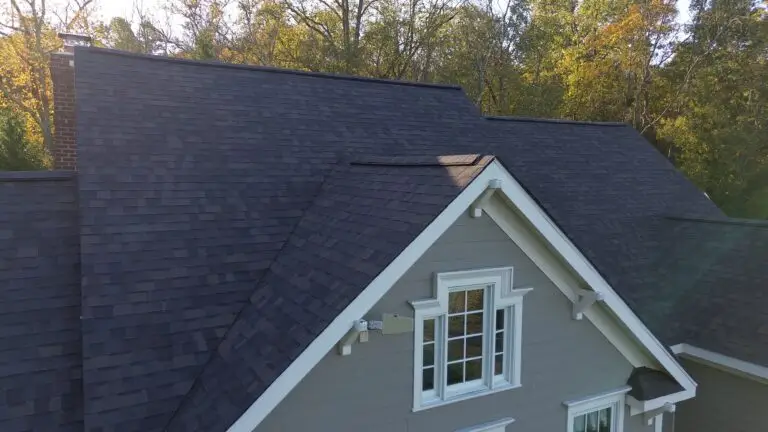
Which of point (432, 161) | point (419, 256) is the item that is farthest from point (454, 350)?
point (432, 161)

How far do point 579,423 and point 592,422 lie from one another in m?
0.24

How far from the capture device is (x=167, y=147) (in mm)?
7746

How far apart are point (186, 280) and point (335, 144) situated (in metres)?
3.85

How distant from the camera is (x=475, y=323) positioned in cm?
627

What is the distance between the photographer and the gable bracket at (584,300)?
6520mm

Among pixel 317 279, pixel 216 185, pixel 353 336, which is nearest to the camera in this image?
pixel 353 336

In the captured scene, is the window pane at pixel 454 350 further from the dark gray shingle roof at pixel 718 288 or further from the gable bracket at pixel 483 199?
the dark gray shingle roof at pixel 718 288

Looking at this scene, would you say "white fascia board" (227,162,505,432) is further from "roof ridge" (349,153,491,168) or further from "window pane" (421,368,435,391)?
"window pane" (421,368,435,391)

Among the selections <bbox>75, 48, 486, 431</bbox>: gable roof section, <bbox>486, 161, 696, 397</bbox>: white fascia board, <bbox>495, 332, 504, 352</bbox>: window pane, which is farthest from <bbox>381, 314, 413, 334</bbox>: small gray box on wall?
<bbox>75, 48, 486, 431</bbox>: gable roof section

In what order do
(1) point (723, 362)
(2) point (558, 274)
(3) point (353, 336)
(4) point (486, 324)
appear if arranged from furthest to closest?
1. (1) point (723, 362)
2. (2) point (558, 274)
3. (4) point (486, 324)
4. (3) point (353, 336)

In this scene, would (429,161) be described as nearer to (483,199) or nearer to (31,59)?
(483,199)

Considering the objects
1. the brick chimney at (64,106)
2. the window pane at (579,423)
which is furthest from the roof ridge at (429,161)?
the brick chimney at (64,106)

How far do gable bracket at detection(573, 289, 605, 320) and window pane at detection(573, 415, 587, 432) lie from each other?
1424mm

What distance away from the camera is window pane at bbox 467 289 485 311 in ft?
20.5
